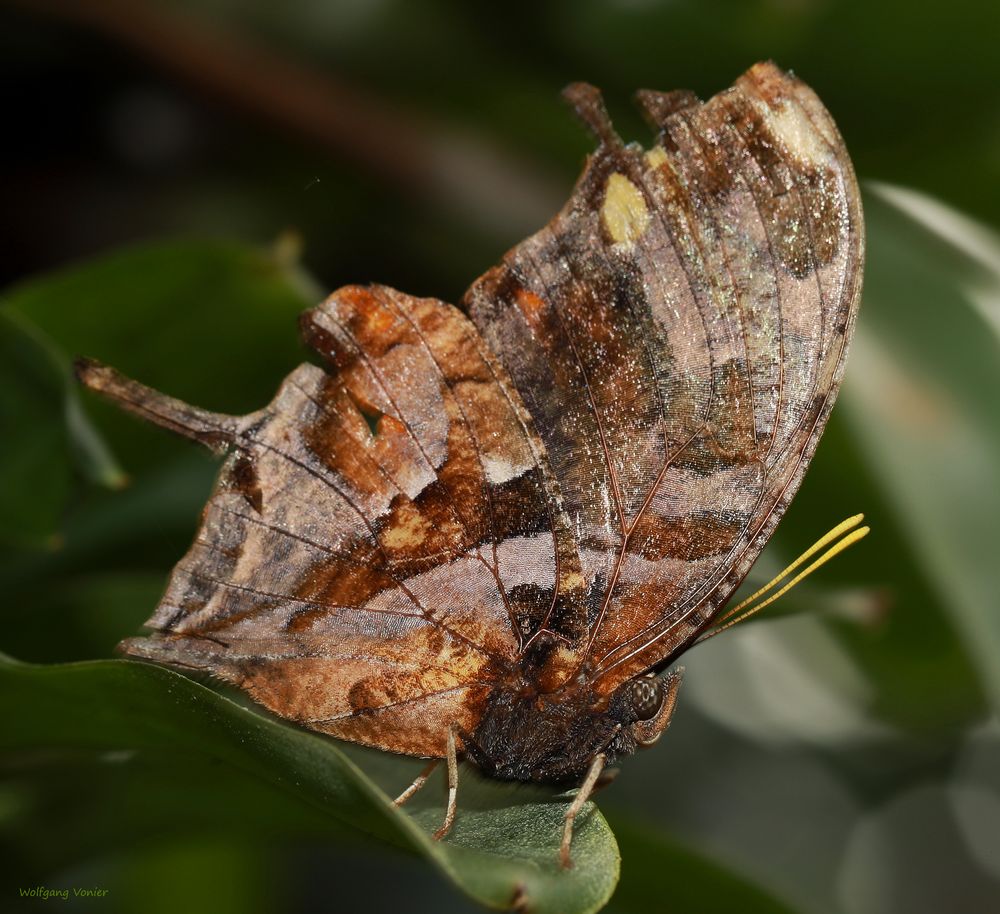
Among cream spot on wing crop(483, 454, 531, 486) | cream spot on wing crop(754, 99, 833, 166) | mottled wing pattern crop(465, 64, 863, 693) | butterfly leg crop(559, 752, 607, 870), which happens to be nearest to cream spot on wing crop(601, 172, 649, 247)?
mottled wing pattern crop(465, 64, 863, 693)

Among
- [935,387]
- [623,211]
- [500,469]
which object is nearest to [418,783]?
[500,469]

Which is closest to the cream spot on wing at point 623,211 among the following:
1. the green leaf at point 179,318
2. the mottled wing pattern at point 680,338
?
the mottled wing pattern at point 680,338

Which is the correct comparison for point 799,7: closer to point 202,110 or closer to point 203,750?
point 202,110

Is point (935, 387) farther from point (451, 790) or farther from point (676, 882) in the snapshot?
point (451, 790)

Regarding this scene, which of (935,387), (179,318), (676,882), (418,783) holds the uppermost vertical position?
(179,318)

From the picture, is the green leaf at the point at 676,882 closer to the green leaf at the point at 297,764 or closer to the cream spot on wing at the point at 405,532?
the green leaf at the point at 297,764

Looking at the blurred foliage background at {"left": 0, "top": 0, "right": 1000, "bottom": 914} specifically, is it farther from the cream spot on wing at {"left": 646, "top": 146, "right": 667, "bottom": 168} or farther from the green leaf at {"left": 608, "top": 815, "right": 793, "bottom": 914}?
the cream spot on wing at {"left": 646, "top": 146, "right": 667, "bottom": 168}

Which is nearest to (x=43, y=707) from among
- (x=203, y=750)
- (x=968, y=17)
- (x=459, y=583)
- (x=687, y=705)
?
(x=203, y=750)
